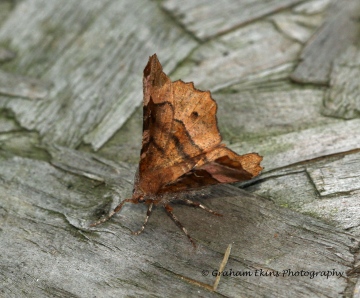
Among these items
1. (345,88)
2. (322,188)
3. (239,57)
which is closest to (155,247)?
(322,188)

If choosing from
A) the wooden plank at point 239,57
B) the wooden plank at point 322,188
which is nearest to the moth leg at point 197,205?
the wooden plank at point 322,188

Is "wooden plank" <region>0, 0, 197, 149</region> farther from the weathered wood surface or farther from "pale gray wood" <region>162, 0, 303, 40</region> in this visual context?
"pale gray wood" <region>162, 0, 303, 40</region>

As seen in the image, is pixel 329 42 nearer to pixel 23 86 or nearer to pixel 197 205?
pixel 197 205

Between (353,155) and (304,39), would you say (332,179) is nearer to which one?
(353,155)

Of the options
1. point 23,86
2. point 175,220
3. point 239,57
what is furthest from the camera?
point 239,57

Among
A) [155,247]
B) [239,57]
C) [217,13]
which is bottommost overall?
[155,247]

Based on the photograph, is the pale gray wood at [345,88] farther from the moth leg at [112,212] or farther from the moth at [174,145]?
the moth leg at [112,212]
